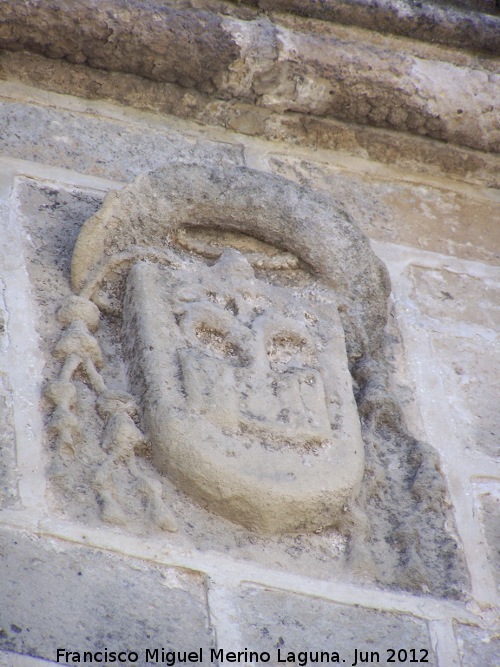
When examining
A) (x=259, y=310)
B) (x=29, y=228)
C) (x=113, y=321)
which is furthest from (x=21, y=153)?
(x=259, y=310)

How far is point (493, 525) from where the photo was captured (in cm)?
194

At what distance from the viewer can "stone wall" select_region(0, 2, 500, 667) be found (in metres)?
1.56

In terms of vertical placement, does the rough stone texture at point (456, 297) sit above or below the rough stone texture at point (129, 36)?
below

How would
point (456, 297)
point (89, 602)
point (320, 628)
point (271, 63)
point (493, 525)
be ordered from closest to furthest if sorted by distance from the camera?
point (89, 602)
point (320, 628)
point (493, 525)
point (456, 297)
point (271, 63)

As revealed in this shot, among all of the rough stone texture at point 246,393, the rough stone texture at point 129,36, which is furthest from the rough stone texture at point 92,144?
the rough stone texture at point 246,393

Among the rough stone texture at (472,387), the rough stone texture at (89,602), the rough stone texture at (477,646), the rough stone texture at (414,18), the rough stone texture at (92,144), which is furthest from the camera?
the rough stone texture at (414,18)

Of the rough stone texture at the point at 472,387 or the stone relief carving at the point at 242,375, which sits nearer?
the stone relief carving at the point at 242,375

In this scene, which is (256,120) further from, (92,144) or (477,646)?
(477,646)

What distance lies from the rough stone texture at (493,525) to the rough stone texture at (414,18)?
4.66ft

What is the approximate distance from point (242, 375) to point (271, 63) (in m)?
1.10

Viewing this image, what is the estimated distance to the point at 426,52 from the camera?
9.37 feet

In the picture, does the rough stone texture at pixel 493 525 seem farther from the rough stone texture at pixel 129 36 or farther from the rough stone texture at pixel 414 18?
the rough stone texture at pixel 414 18

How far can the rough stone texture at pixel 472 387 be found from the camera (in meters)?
2.11

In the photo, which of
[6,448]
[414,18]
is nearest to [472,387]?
[6,448]
